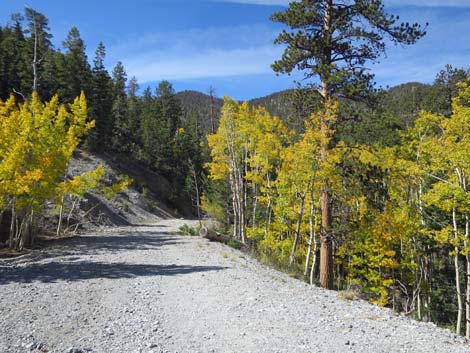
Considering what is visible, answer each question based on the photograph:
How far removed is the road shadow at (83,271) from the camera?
407 inches

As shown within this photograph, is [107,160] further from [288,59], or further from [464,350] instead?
[464,350]

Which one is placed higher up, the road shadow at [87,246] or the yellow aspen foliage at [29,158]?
the yellow aspen foliage at [29,158]

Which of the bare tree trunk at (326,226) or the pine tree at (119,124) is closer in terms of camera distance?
the bare tree trunk at (326,226)

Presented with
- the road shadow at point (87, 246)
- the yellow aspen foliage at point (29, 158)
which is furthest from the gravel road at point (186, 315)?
the yellow aspen foliage at point (29, 158)

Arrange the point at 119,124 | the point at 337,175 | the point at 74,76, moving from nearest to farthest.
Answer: the point at 337,175, the point at 74,76, the point at 119,124

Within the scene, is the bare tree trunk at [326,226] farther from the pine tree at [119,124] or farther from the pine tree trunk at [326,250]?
the pine tree at [119,124]

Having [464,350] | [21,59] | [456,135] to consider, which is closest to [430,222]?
[456,135]

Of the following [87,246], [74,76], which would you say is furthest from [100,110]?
[87,246]

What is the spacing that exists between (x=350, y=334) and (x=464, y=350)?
1.71m

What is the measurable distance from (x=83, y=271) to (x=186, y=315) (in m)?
5.39

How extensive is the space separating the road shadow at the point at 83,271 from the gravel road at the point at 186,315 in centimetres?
3

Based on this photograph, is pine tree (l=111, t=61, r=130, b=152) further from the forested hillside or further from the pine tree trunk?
the pine tree trunk

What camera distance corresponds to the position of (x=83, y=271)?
37.1 ft

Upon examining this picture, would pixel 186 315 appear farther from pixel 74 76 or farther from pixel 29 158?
pixel 74 76
